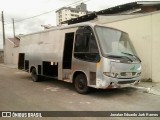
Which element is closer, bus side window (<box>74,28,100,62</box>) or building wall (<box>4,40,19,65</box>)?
bus side window (<box>74,28,100,62</box>)

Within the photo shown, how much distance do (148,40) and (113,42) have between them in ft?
11.5

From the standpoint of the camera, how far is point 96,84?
338 inches

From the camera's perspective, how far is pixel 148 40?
1188 cm

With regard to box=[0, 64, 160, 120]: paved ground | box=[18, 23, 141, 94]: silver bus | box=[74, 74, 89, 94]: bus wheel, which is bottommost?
box=[0, 64, 160, 120]: paved ground

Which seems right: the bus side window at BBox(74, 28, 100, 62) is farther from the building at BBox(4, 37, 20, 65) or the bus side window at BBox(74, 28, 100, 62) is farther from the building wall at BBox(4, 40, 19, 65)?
the building wall at BBox(4, 40, 19, 65)

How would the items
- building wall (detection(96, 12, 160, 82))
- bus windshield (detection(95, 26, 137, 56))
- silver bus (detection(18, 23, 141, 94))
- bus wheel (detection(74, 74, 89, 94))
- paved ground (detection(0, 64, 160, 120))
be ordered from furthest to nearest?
1. building wall (detection(96, 12, 160, 82))
2. bus wheel (detection(74, 74, 89, 94))
3. bus windshield (detection(95, 26, 137, 56))
4. silver bus (detection(18, 23, 141, 94))
5. paved ground (detection(0, 64, 160, 120))

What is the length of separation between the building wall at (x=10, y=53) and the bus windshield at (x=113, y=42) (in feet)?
75.3

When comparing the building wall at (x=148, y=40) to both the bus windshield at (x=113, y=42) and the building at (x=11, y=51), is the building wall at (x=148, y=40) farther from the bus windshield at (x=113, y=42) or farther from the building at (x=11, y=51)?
the building at (x=11, y=51)

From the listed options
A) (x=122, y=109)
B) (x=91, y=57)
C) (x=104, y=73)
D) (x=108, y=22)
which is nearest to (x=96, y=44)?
(x=91, y=57)

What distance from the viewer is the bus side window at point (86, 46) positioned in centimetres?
873

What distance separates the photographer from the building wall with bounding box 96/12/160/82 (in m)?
11.5

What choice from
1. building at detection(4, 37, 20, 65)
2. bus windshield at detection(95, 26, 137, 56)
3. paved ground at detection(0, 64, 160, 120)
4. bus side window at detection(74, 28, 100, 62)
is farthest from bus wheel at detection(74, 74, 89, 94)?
building at detection(4, 37, 20, 65)

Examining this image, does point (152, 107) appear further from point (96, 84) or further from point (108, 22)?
point (108, 22)

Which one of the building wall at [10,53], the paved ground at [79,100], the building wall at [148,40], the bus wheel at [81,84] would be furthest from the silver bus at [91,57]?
the building wall at [10,53]
